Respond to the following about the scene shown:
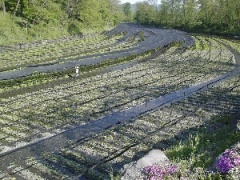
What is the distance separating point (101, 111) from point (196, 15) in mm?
78222

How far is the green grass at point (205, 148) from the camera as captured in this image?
948 centimetres

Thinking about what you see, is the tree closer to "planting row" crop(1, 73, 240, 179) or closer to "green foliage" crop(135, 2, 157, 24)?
"green foliage" crop(135, 2, 157, 24)

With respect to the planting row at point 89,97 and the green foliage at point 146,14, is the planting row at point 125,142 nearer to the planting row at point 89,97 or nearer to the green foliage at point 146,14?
the planting row at point 89,97

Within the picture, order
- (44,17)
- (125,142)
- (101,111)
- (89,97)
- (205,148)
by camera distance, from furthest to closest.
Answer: (44,17), (89,97), (101,111), (125,142), (205,148)

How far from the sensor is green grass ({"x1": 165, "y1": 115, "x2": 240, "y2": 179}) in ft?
31.1

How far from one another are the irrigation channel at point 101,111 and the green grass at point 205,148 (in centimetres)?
87

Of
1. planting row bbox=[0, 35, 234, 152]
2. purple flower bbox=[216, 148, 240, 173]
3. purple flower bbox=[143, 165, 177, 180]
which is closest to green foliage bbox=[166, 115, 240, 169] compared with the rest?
purple flower bbox=[216, 148, 240, 173]

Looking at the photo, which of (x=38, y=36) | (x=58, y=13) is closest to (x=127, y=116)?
(x=38, y=36)

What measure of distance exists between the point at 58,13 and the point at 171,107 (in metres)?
44.4

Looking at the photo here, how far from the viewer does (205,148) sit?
12516 millimetres

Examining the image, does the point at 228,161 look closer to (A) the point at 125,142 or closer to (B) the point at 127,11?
(A) the point at 125,142

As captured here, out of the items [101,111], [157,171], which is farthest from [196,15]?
[157,171]

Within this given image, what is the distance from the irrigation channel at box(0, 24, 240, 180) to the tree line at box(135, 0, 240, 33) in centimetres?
4179

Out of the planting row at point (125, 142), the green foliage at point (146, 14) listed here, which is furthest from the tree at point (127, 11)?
the planting row at point (125, 142)
